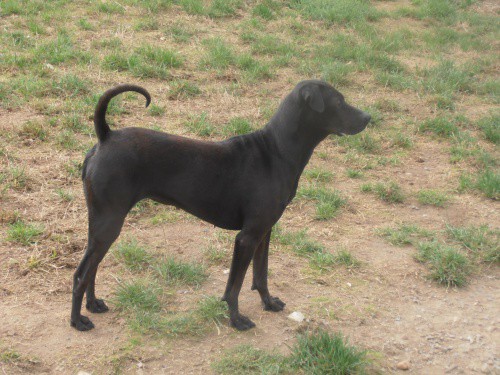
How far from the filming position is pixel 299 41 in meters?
9.30

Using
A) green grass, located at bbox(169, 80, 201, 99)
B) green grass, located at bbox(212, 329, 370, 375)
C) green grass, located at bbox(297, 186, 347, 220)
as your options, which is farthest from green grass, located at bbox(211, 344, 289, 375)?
green grass, located at bbox(169, 80, 201, 99)

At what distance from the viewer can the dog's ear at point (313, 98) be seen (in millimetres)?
3807

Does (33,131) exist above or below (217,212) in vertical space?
below

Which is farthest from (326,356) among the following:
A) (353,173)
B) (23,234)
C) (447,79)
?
(447,79)

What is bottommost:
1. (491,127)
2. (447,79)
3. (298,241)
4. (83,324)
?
(83,324)

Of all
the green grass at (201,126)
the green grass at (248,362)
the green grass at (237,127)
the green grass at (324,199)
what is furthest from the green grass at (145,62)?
the green grass at (248,362)

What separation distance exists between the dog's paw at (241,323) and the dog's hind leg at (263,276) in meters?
0.25

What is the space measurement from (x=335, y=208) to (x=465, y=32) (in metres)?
6.19

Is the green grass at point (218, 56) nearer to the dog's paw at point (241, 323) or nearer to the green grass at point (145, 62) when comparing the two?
the green grass at point (145, 62)

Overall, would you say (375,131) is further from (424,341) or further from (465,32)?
(465,32)

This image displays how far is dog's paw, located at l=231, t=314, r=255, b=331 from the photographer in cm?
400

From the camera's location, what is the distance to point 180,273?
4496mm

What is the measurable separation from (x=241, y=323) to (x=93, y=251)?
3.46 ft

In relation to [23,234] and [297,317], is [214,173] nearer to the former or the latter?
[297,317]
